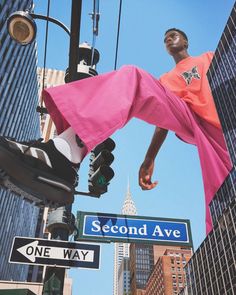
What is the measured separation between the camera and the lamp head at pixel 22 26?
5066 millimetres

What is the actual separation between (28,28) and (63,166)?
A: 3.35m

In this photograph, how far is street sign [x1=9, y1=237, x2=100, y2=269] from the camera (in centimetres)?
387

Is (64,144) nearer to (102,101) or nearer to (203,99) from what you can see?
(102,101)

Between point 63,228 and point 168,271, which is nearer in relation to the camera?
point 63,228

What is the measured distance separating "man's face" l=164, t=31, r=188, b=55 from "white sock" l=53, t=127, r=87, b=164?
368 centimetres

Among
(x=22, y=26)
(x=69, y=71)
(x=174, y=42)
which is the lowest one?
(x=69, y=71)

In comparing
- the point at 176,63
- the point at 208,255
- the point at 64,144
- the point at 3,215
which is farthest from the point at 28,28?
the point at 208,255

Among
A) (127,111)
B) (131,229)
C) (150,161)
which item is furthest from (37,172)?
(150,161)

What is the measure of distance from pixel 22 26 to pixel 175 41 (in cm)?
262

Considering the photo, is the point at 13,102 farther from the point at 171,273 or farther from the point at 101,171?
the point at 171,273

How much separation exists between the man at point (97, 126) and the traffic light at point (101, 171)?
26.8 inches

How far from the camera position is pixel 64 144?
8.91ft

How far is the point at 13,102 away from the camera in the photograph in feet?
193

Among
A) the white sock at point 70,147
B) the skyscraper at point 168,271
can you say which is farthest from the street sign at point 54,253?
the skyscraper at point 168,271
